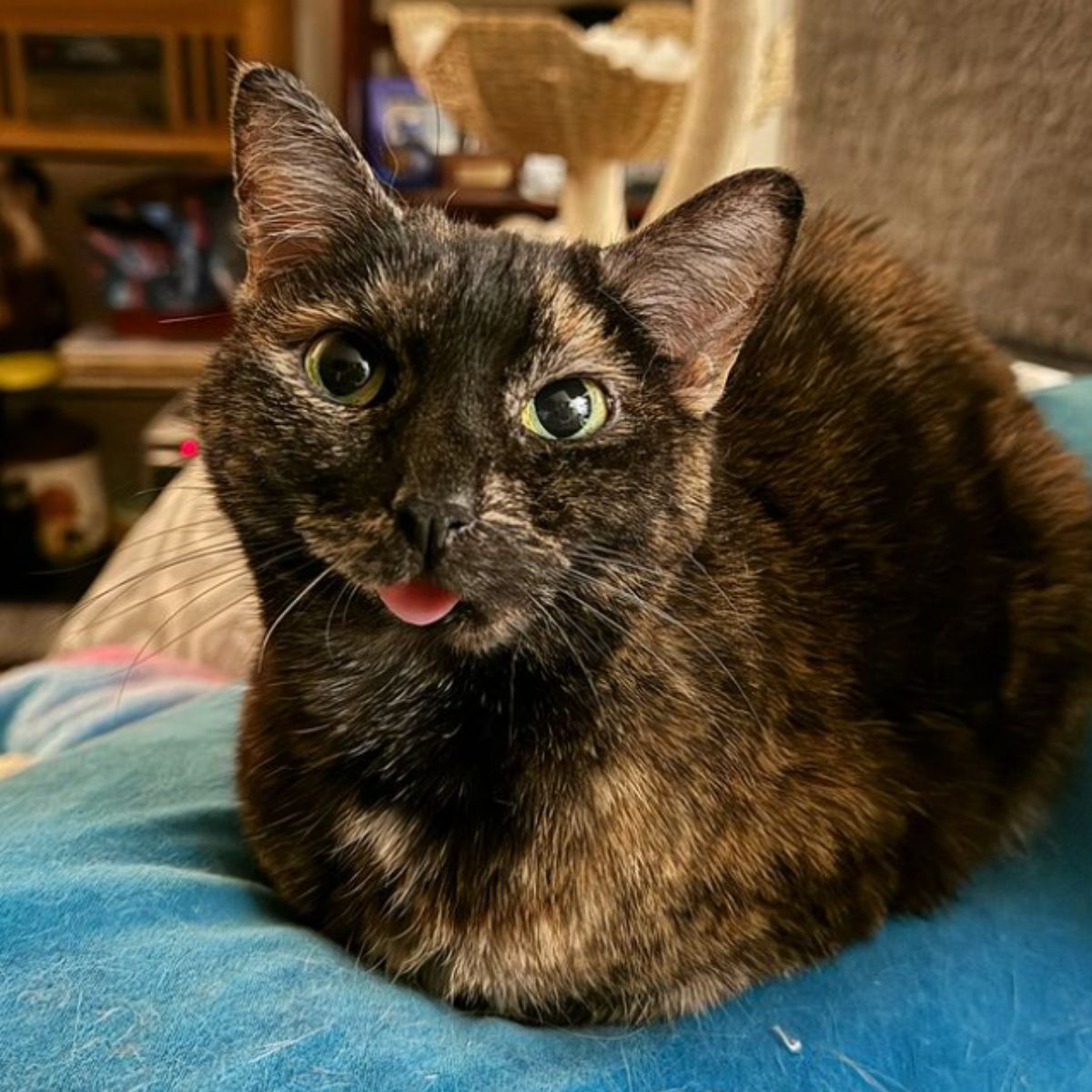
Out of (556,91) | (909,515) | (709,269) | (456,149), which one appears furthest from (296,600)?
(456,149)

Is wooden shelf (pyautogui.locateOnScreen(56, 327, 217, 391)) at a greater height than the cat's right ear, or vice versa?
the cat's right ear

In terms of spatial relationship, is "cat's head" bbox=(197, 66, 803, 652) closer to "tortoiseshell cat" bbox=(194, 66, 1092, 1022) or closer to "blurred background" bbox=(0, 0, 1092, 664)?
"tortoiseshell cat" bbox=(194, 66, 1092, 1022)

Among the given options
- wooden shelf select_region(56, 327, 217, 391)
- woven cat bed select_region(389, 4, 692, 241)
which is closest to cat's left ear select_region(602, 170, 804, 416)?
woven cat bed select_region(389, 4, 692, 241)

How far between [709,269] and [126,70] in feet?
7.18

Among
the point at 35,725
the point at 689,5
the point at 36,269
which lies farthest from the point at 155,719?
the point at 689,5

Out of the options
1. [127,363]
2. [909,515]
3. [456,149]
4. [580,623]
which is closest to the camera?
[580,623]

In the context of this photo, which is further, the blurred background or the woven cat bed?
the woven cat bed

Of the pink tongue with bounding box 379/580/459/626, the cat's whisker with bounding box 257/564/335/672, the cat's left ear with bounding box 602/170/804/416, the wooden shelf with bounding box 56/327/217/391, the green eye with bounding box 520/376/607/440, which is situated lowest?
the wooden shelf with bounding box 56/327/217/391

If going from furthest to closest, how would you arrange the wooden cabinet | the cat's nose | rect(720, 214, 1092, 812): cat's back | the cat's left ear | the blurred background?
the wooden cabinet
the blurred background
rect(720, 214, 1092, 812): cat's back
the cat's left ear
the cat's nose

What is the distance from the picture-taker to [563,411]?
0.64m

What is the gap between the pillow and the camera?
59cm

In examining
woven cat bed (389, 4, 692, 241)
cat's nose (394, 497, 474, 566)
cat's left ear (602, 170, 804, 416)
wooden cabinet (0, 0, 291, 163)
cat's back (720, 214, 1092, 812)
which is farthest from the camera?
wooden cabinet (0, 0, 291, 163)

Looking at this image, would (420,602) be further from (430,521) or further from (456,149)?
(456,149)

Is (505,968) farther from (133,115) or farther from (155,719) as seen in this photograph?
(133,115)
